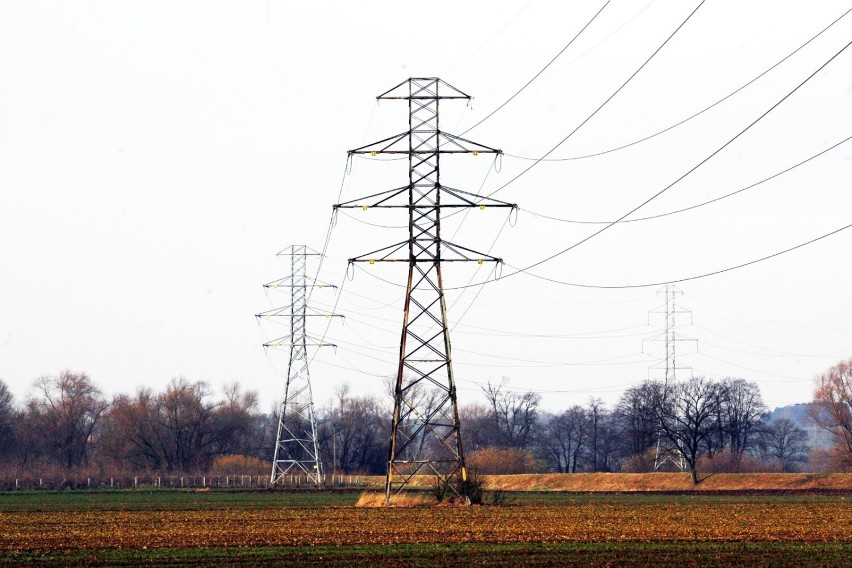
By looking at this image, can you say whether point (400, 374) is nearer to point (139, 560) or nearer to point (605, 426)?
point (139, 560)

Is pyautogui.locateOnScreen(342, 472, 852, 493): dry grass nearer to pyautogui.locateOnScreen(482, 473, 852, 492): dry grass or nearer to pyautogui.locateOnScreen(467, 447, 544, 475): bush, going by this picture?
pyautogui.locateOnScreen(482, 473, 852, 492): dry grass

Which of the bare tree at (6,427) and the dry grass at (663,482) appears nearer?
the dry grass at (663,482)

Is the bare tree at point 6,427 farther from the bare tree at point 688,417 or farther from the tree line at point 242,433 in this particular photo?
the bare tree at point 688,417

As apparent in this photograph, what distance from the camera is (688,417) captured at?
95688 millimetres

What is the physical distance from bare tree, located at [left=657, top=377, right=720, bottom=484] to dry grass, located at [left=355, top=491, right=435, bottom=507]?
43545 mm

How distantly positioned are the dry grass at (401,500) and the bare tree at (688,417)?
1714 inches

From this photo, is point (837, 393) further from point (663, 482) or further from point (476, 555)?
point (476, 555)

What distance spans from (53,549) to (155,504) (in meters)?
27.9

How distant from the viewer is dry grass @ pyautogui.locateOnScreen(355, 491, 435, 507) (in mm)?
51406

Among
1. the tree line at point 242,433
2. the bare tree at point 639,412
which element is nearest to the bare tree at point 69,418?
the tree line at point 242,433

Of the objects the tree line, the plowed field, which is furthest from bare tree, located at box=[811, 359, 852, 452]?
the plowed field

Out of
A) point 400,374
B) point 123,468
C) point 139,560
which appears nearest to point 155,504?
point 400,374

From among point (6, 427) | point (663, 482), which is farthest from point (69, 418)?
point (663, 482)

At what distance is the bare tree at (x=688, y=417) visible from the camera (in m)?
92.6
